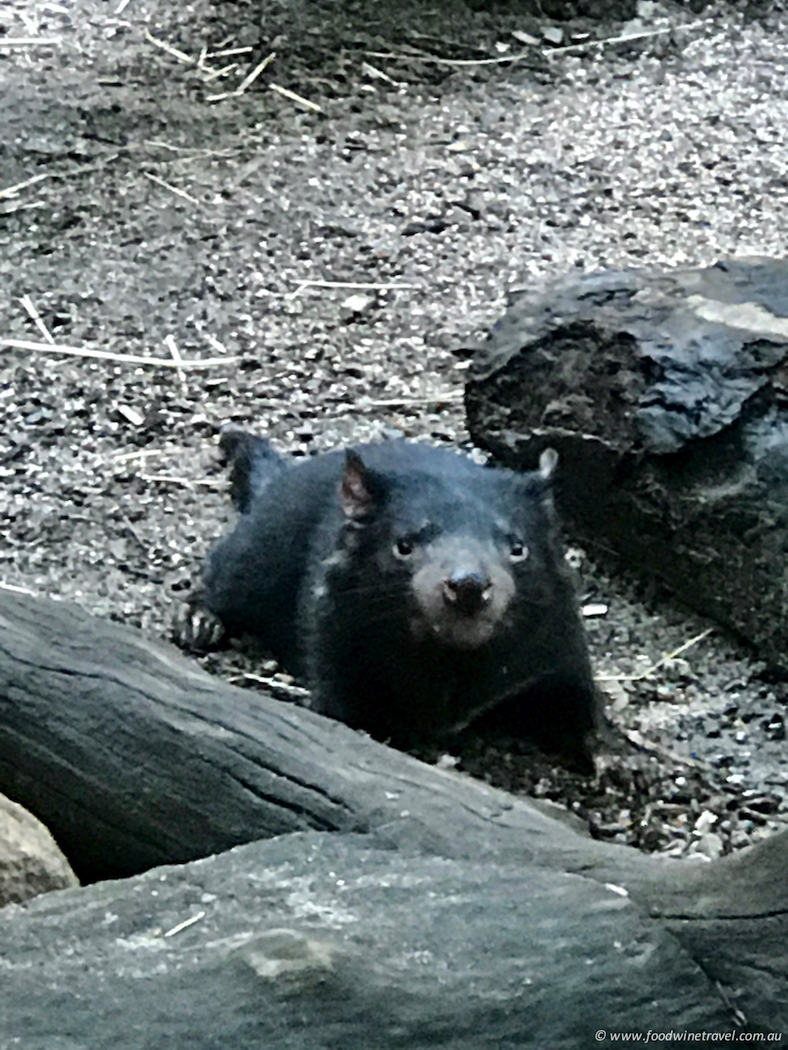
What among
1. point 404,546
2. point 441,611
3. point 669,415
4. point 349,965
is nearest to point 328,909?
point 349,965

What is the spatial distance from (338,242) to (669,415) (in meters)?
2.11

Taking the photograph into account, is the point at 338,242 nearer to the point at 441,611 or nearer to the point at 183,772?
the point at 441,611

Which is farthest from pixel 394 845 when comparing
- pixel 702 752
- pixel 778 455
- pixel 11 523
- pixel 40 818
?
pixel 11 523

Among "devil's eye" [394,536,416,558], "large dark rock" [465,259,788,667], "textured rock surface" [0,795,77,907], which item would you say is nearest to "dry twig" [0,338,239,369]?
"large dark rock" [465,259,788,667]

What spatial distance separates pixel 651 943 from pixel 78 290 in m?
3.92

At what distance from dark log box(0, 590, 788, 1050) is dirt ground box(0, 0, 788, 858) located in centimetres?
89

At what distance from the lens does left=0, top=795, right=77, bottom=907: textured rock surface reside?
2559 millimetres

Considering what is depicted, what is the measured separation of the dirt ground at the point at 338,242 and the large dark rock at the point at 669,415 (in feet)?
A: 0.45

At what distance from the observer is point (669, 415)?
401 cm

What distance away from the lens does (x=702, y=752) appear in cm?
355

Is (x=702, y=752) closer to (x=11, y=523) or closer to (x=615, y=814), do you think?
(x=615, y=814)

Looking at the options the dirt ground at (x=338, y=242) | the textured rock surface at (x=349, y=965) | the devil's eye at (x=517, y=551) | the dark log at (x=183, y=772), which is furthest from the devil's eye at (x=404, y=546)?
the textured rock surface at (x=349, y=965)

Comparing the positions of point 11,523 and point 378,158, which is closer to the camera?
point 11,523

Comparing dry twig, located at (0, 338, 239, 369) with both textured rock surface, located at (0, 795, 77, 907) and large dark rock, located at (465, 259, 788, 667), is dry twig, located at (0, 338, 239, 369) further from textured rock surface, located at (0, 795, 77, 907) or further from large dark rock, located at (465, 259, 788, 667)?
textured rock surface, located at (0, 795, 77, 907)
